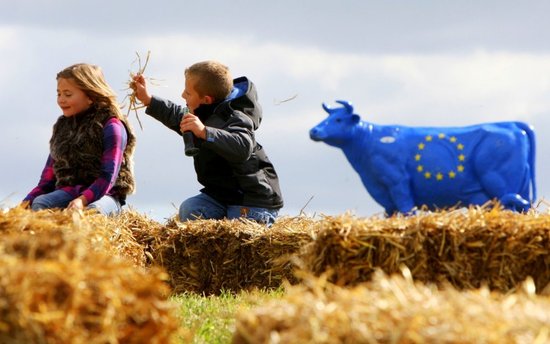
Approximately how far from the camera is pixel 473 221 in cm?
626

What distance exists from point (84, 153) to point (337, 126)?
3562 millimetres

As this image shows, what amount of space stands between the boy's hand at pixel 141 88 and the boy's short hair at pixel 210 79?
0.38 m

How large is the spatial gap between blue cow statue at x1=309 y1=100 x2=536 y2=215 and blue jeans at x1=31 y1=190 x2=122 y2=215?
3.31 m

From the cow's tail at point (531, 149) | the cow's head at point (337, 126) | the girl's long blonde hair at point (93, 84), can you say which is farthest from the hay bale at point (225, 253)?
the cow's tail at point (531, 149)

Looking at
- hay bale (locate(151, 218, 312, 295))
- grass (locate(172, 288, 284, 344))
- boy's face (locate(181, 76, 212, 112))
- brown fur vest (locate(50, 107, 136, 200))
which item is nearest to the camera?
grass (locate(172, 288, 284, 344))

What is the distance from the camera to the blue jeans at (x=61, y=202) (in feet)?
26.5

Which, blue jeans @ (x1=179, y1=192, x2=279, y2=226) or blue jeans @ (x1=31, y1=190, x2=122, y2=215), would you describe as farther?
blue jeans @ (x1=179, y1=192, x2=279, y2=226)

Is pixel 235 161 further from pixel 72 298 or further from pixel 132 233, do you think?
pixel 72 298

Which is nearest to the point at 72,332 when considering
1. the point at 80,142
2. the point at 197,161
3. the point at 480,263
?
the point at 480,263

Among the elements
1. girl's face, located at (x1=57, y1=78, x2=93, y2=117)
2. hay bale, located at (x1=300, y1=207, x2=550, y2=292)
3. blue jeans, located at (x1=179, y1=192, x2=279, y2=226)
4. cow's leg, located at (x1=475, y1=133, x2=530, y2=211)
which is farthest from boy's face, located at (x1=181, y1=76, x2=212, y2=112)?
cow's leg, located at (x1=475, y1=133, x2=530, y2=211)

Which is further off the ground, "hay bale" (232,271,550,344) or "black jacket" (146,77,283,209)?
"hay bale" (232,271,550,344)

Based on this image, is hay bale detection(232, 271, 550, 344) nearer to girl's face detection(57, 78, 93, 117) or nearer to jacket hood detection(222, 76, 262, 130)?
girl's face detection(57, 78, 93, 117)

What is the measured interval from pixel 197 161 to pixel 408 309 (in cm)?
579

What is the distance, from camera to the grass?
19.0 ft
